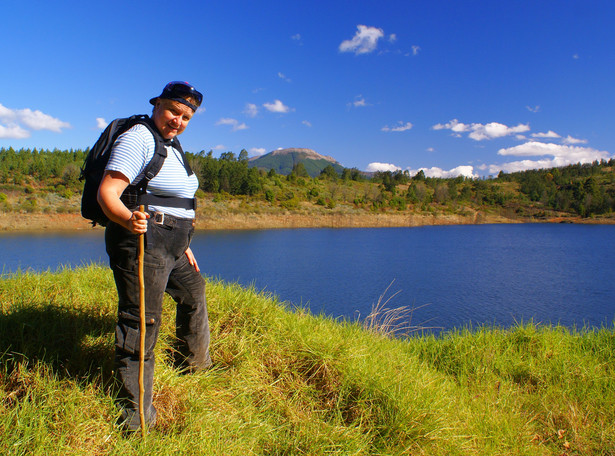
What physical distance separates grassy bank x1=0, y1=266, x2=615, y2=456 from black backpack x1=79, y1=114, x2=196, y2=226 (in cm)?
100

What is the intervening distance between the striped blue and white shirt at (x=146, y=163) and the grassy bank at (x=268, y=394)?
1.12 meters

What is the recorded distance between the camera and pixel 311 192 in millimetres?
62844

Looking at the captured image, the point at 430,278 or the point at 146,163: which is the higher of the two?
the point at 146,163

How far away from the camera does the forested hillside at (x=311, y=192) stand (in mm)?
43750

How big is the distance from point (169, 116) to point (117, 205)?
607 mm

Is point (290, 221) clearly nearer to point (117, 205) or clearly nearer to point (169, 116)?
point (169, 116)

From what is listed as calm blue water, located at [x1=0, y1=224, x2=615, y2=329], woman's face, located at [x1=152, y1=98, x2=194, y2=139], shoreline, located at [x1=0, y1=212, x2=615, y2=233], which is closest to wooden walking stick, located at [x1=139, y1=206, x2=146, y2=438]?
woman's face, located at [x1=152, y1=98, x2=194, y2=139]

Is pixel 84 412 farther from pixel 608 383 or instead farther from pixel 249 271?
pixel 249 271

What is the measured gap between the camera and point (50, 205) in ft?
119

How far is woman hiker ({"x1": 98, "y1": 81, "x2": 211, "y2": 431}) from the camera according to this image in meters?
1.87

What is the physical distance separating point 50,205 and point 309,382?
41.0 metres

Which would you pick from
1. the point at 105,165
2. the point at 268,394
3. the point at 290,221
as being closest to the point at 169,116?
the point at 105,165

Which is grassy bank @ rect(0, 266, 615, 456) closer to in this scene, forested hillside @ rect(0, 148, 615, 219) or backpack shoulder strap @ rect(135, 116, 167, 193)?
backpack shoulder strap @ rect(135, 116, 167, 193)

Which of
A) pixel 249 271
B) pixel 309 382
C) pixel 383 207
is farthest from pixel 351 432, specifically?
pixel 383 207
